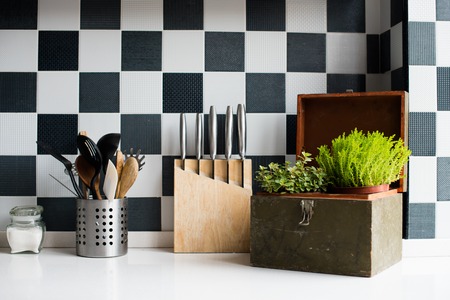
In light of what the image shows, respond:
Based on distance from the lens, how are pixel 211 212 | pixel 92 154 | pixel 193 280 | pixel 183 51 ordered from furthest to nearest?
pixel 183 51 → pixel 211 212 → pixel 92 154 → pixel 193 280

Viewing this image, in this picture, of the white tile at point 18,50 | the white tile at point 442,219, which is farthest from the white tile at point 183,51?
the white tile at point 442,219

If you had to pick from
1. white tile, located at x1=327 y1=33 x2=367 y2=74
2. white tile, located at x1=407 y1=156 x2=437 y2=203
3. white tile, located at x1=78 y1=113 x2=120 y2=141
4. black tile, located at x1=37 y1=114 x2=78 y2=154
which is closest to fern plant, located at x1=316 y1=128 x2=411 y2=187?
white tile, located at x1=407 y1=156 x2=437 y2=203

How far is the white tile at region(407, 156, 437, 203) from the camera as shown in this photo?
1274 mm

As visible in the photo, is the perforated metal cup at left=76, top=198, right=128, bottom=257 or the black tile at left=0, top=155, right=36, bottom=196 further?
the black tile at left=0, top=155, right=36, bottom=196

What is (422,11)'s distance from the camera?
4.25 feet

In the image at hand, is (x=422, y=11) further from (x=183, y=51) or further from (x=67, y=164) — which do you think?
(x=67, y=164)

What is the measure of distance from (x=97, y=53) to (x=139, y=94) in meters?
0.17

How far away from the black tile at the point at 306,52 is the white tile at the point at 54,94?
0.64m

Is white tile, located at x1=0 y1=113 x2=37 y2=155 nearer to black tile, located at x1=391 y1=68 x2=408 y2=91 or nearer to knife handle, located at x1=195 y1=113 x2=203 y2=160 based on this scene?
knife handle, located at x1=195 y1=113 x2=203 y2=160

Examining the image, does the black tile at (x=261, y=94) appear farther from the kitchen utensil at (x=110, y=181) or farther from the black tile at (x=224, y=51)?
the kitchen utensil at (x=110, y=181)

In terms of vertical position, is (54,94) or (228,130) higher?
(54,94)

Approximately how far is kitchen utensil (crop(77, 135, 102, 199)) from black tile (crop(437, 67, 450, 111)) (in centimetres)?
88

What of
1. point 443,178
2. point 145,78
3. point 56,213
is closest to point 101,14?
point 145,78

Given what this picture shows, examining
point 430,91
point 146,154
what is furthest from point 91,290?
point 430,91
